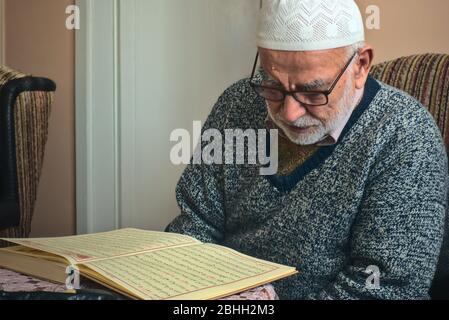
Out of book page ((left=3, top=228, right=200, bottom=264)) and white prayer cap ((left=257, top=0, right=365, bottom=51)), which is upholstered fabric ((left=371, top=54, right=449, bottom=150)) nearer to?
white prayer cap ((left=257, top=0, right=365, bottom=51))

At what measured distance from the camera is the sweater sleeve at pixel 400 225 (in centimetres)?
87

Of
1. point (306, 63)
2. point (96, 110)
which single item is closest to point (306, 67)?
point (306, 63)

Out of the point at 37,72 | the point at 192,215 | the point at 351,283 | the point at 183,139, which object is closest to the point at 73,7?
the point at 37,72

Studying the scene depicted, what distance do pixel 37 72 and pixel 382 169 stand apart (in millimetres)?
1699

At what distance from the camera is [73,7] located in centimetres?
223

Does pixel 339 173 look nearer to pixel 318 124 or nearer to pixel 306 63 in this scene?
pixel 318 124

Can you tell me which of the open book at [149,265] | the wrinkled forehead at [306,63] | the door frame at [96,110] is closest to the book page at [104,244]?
the open book at [149,265]

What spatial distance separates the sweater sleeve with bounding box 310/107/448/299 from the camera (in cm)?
87

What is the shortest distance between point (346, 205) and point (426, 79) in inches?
17.4

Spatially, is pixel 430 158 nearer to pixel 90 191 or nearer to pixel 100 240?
pixel 100 240

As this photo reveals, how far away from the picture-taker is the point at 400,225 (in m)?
0.88

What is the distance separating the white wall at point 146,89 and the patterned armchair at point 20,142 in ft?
1.10

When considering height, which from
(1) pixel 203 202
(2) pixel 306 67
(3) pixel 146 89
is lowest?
(1) pixel 203 202

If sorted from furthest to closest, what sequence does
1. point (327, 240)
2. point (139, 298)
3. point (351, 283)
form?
point (327, 240) → point (351, 283) → point (139, 298)
